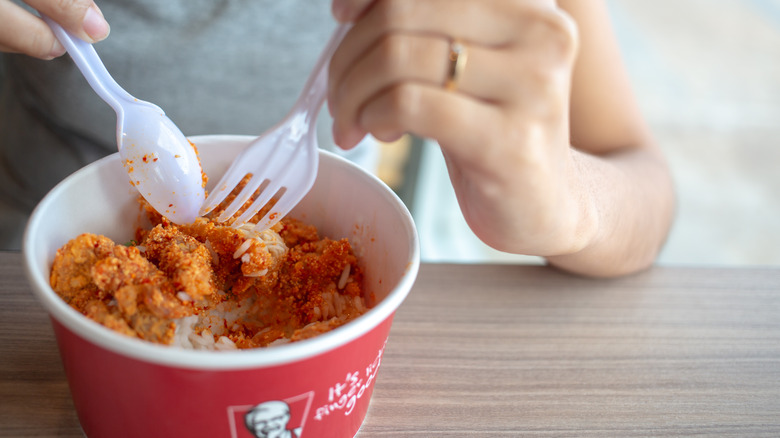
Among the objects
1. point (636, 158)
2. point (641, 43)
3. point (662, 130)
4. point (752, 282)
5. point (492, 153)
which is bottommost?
point (662, 130)

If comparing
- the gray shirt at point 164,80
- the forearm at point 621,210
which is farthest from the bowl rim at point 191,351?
the gray shirt at point 164,80

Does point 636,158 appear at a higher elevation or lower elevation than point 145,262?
lower

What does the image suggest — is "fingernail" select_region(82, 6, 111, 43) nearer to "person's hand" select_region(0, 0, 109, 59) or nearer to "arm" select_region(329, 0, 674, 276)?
"person's hand" select_region(0, 0, 109, 59)

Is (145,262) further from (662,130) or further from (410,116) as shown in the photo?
(662,130)

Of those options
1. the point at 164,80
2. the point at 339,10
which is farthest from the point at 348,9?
the point at 164,80

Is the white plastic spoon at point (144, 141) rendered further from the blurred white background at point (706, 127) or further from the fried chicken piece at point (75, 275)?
the blurred white background at point (706, 127)

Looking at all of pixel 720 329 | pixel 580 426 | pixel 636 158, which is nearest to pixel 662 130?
pixel 636 158

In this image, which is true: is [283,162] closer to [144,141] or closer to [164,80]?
[144,141]
